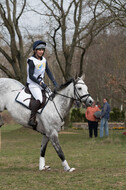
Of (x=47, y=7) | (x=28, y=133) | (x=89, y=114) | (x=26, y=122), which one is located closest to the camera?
(x=26, y=122)

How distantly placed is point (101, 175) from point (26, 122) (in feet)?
7.29

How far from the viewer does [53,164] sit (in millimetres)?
10453

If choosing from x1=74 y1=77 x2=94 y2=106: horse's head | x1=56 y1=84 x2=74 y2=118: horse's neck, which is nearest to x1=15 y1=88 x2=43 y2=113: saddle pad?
x1=56 y1=84 x2=74 y2=118: horse's neck

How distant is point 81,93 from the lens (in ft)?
28.7

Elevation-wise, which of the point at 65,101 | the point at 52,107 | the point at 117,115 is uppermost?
the point at 65,101

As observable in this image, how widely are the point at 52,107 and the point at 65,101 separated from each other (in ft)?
1.23

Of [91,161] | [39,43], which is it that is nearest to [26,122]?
[39,43]

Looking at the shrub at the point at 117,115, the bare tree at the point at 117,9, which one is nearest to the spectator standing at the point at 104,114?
the bare tree at the point at 117,9

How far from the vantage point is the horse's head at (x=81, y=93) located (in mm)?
8630

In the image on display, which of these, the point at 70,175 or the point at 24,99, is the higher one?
the point at 24,99

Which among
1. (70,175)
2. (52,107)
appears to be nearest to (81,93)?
(52,107)

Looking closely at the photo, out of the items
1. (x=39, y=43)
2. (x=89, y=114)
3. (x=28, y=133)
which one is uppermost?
(x=39, y=43)

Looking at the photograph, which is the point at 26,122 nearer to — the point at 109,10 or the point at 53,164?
the point at 53,164

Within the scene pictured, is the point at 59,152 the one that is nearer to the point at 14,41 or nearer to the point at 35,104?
the point at 35,104
